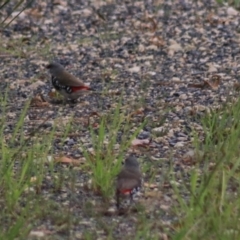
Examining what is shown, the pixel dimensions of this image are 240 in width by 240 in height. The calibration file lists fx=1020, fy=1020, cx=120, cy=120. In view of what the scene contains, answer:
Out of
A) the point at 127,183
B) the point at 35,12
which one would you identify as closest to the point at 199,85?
the point at 127,183

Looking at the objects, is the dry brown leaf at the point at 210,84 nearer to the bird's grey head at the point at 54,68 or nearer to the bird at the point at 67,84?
the bird at the point at 67,84

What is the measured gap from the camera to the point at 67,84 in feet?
27.2

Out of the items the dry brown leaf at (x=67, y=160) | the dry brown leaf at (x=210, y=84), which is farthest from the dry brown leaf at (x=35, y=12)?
the dry brown leaf at (x=67, y=160)

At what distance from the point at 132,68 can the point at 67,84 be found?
127 centimetres

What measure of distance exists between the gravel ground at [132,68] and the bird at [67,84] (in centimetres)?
11

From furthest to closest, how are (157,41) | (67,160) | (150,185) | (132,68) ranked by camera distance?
(157,41) < (132,68) < (67,160) < (150,185)

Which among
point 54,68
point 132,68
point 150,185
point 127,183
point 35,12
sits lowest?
point 35,12

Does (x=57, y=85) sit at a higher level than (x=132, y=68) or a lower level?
higher

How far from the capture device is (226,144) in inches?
240

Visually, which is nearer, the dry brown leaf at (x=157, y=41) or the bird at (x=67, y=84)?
the bird at (x=67, y=84)

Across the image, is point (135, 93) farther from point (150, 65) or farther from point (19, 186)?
point (19, 186)

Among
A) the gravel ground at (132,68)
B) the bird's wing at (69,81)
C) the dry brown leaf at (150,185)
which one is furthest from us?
the bird's wing at (69,81)

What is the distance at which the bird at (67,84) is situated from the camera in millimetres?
8175

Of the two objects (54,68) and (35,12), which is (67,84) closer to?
(54,68)
